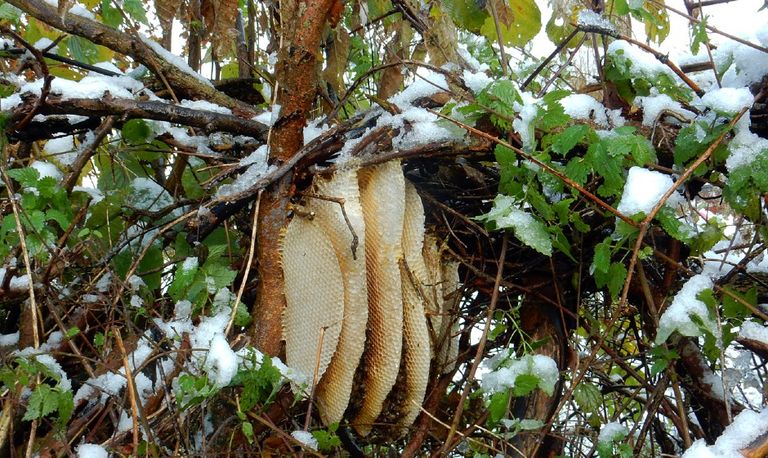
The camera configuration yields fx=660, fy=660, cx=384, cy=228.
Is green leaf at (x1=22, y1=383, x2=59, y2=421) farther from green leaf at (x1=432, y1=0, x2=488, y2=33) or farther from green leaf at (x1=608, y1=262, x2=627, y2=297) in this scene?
green leaf at (x1=432, y1=0, x2=488, y2=33)

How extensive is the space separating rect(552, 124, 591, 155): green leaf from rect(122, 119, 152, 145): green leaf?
0.80m

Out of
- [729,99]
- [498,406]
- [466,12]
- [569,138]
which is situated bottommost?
[498,406]

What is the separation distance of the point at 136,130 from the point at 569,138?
33.0 inches

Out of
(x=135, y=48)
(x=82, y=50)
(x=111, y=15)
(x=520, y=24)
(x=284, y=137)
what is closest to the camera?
(x=284, y=137)

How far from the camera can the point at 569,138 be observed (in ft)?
3.48

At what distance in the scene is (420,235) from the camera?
3.90 ft

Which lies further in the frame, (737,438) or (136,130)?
(136,130)

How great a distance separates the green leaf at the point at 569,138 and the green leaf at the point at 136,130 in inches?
31.6

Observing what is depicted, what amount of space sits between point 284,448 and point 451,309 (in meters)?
0.39

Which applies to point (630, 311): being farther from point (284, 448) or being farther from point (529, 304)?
point (284, 448)

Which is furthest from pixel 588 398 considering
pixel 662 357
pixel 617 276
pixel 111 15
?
pixel 111 15

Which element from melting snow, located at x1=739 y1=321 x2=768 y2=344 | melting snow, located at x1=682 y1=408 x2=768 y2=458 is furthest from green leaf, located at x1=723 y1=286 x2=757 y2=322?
melting snow, located at x1=682 y1=408 x2=768 y2=458

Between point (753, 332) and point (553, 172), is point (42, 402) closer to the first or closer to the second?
point (553, 172)

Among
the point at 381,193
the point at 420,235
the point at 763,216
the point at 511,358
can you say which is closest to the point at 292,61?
the point at 381,193
